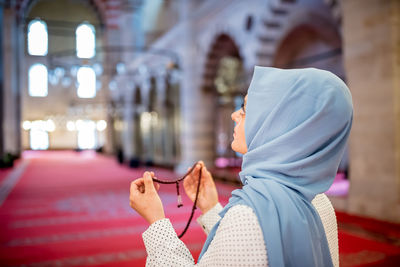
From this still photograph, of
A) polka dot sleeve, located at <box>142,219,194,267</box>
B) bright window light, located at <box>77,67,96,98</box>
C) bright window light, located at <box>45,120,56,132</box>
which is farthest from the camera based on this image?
bright window light, located at <box>77,67,96,98</box>

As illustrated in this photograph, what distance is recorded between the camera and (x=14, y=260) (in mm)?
3818

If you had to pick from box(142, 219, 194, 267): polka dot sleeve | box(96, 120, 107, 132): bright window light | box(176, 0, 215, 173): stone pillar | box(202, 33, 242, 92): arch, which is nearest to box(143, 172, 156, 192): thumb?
box(142, 219, 194, 267): polka dot sleeve

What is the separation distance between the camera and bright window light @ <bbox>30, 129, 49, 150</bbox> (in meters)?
29.2

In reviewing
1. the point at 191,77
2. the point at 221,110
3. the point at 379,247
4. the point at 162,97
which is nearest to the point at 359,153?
the point at 379,247

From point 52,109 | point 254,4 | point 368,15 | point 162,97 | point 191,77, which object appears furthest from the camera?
point 52,109

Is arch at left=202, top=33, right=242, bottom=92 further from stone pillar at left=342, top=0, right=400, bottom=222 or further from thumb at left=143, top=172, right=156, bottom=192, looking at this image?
thumb at left=143, top=172, right=156, bottom=192

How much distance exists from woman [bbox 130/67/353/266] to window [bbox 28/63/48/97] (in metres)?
30.8

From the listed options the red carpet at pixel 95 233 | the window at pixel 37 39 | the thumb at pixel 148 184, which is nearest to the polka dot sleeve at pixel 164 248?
the thumb at pixel 148 184

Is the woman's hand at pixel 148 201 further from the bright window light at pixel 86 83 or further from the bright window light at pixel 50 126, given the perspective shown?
the bright window light at pixel 50 126

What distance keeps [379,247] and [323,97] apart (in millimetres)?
3591

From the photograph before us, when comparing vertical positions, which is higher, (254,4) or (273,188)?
(254,4)

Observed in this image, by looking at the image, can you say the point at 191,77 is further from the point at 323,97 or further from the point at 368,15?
the point at 323,97

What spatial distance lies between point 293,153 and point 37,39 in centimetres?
3198

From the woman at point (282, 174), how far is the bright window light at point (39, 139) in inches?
1210
